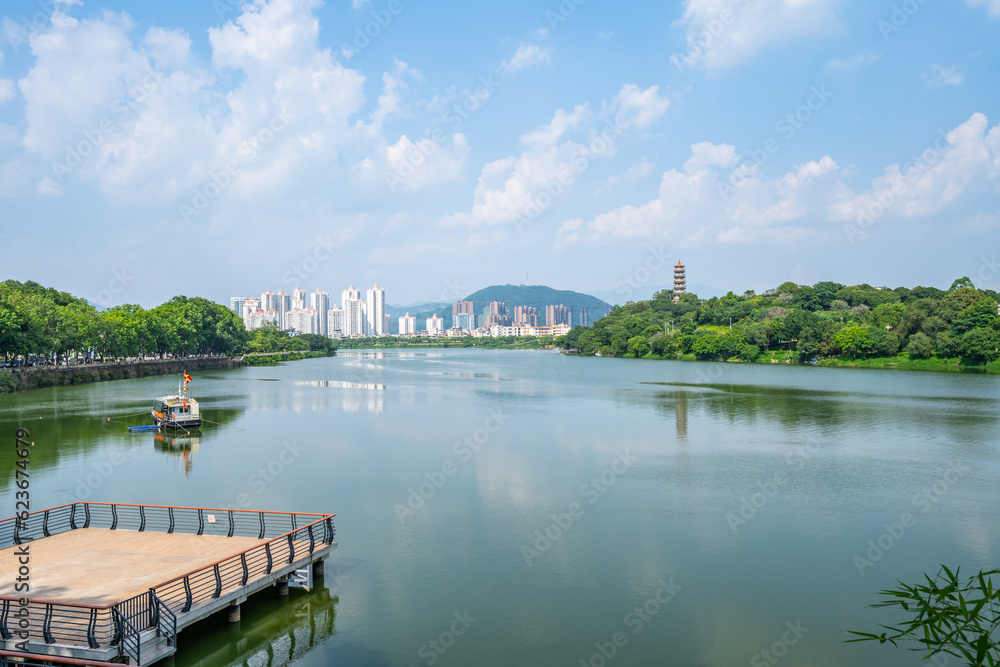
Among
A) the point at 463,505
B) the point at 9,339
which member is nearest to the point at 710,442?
the point at 463,505

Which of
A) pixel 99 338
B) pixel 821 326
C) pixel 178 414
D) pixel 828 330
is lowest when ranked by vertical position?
pixel 178 414

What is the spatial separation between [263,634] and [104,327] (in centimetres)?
5461

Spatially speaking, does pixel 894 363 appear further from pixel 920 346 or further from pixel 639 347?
pixel 639 347

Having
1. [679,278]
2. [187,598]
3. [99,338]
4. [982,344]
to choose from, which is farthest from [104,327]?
[679,278]

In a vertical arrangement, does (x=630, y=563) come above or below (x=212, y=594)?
below

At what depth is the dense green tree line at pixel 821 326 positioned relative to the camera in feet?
194

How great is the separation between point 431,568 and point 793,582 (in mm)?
6292

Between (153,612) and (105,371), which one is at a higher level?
(105,371)

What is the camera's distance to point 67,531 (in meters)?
12.0

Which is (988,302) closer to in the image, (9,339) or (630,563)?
(630,563)

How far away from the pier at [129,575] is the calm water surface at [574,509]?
70 centimetres

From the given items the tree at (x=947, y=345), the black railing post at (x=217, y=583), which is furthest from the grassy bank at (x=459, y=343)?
the black railing post at (x=217, y=583)

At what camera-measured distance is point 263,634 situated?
9.59m

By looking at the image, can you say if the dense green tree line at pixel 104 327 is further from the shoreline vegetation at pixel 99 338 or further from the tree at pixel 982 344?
the tree at pixel 982 344
